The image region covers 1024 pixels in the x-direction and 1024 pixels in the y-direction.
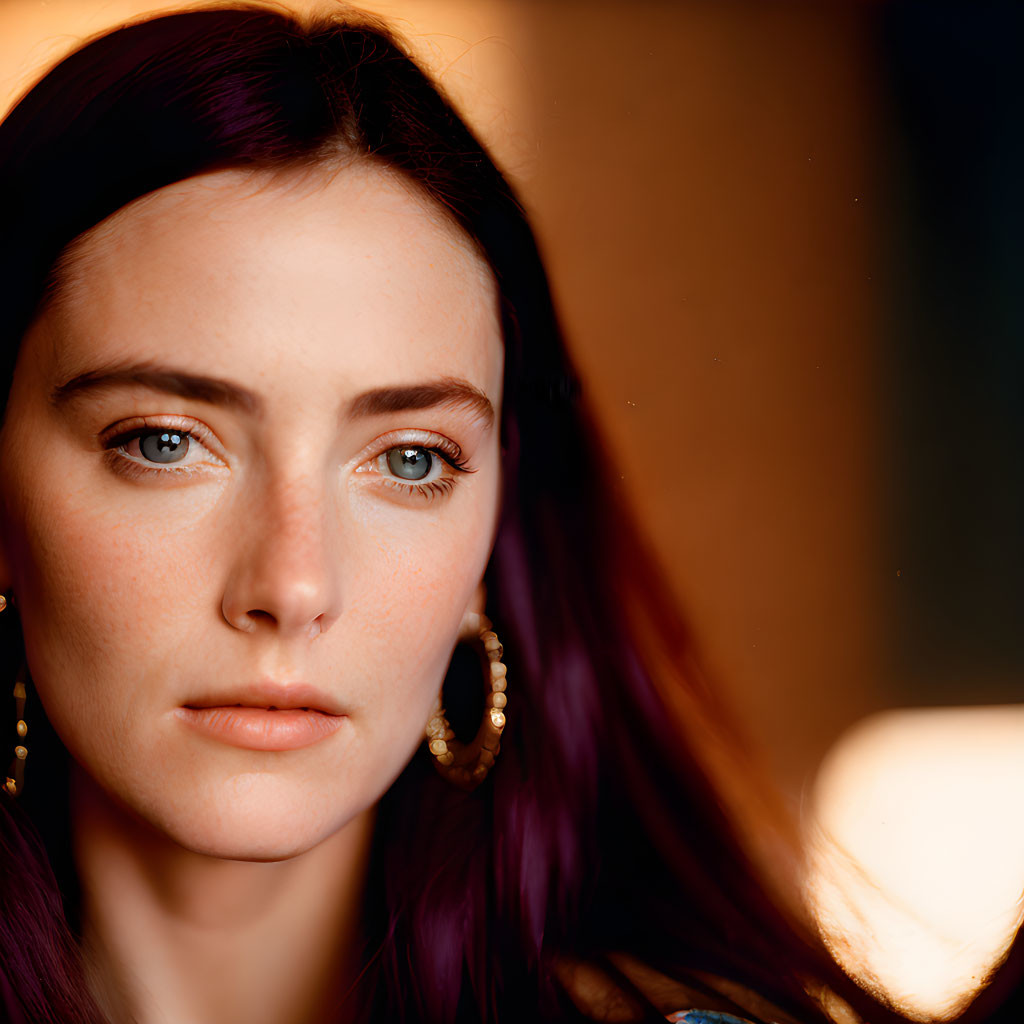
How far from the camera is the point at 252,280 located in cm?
67

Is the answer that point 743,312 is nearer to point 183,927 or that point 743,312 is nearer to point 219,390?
point 219,390

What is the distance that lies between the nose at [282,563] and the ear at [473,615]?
0.59 feet

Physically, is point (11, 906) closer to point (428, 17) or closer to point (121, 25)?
point (121, 25)

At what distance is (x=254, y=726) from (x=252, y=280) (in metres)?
0.28

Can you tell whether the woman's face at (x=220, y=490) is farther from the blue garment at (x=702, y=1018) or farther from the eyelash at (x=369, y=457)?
the blue garment at (x=702, y=1018)

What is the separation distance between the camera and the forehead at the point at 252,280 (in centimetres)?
66

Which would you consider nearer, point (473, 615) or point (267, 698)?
point (267, 698)

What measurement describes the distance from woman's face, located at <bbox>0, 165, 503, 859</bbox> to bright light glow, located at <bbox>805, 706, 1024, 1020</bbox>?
0.53 metres

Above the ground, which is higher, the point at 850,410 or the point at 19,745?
the point at 850,410

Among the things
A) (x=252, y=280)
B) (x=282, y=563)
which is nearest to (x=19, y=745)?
(x=282, y=563)

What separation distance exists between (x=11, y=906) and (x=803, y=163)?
908 millimetres

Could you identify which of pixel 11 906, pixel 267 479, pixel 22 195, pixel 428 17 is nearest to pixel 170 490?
pixel 267 479

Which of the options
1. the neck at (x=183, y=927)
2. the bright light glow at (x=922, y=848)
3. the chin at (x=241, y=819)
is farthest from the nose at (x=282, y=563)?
the bright light glow at (x=922, y=848)

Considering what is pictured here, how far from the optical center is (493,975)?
2.85 ft
